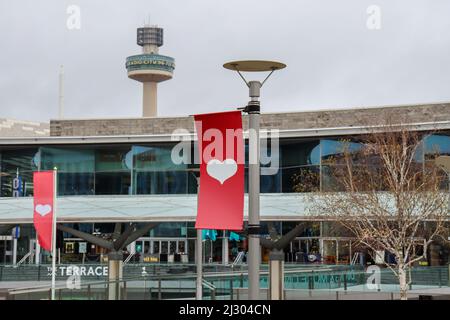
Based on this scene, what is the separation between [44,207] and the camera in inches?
1062

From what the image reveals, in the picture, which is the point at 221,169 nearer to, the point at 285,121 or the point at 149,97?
the point at 285,121

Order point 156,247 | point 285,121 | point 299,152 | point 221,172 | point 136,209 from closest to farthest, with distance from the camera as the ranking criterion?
point 221,172, point 136,209, point 299,152, point 285,121, point 156,247

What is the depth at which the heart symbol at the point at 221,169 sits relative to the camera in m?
10.1

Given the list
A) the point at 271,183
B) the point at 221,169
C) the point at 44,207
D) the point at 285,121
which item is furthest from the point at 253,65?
the point at 285,121

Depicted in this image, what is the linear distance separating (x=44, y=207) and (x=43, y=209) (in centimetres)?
9

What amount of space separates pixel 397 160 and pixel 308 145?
20.7 m

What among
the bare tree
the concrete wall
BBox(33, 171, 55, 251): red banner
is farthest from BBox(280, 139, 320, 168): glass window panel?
BBox(33, 171, 55, 251): red banner

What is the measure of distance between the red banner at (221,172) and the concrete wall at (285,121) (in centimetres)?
3749

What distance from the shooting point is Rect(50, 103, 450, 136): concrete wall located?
169ft

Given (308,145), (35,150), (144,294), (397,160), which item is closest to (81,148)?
(35,150)

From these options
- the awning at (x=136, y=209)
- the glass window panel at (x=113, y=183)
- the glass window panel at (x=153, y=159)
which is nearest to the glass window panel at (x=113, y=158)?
the glass window panel at (x=113, y=183)

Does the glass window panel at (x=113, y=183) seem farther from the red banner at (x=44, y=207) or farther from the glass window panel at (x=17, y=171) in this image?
the red banner at (x=44, y=207)
